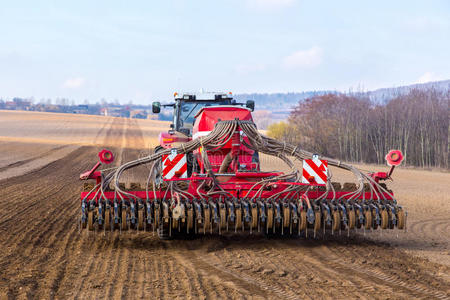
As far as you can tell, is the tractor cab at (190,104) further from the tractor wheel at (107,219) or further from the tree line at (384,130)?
the tree line at (384,130)

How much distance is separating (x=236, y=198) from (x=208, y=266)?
1450 millimetres

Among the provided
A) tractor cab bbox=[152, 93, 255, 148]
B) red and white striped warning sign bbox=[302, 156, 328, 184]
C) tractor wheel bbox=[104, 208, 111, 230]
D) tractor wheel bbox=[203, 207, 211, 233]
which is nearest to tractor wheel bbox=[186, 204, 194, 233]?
tractor wheel bbox=[203, 207, 211, 233]

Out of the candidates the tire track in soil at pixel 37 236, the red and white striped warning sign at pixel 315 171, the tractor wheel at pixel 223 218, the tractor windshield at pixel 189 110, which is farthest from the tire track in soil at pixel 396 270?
the tractor windshield at pixel 189 110

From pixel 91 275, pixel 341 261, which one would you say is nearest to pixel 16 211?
pixel 91 275

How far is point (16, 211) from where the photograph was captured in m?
11.1

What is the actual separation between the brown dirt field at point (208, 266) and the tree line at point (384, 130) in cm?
2314

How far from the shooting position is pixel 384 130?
114 feet

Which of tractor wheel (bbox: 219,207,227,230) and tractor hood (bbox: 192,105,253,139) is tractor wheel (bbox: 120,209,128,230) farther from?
tractor hood (bbox: 192,105,253,139)

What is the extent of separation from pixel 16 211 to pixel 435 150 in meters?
25.4

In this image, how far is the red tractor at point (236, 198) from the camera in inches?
297

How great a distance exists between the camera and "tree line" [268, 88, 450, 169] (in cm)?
3170

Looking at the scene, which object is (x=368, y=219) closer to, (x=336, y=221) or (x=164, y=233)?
(x=336, y=221)

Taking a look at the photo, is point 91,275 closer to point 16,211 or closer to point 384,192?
point 384,192

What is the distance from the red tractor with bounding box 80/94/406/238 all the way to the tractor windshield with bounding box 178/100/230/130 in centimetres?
363
